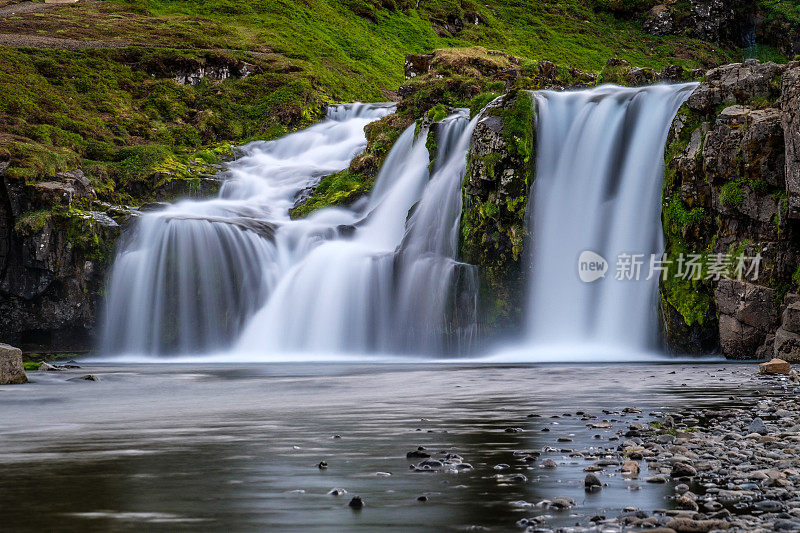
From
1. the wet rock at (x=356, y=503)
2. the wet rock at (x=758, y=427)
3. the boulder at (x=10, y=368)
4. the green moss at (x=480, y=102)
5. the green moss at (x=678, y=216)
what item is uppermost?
the green moss at (x=480, y=102)

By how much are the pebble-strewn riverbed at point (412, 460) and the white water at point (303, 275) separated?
12439 mm

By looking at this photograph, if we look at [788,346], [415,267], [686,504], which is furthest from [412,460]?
[415,267]

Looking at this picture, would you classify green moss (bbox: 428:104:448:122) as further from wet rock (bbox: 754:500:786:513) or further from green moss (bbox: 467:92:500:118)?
wet rock (bbox: 754:500:786:513)

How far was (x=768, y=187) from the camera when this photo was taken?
19.4m

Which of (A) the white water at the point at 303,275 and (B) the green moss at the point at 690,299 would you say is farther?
(A) the white water at the point at 303,275

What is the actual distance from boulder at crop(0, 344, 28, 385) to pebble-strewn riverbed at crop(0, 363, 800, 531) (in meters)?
2.71

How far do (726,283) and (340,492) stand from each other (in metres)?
17.0

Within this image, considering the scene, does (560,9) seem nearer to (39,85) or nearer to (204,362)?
(39,85)

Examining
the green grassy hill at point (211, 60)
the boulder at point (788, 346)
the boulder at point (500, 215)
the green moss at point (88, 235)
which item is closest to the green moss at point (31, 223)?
the green moss at point (88, 235)

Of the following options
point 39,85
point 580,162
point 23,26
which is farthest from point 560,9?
point 580,162

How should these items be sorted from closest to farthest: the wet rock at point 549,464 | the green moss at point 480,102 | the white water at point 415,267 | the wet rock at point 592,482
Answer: the wet rock at point 592,482
the wet rock at point 549,464
the white water at point 415,267
the green moss at point 480,102

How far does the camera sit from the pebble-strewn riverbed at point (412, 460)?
14.0 ft

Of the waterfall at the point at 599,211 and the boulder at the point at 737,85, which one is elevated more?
the boulder at the point at 737,85

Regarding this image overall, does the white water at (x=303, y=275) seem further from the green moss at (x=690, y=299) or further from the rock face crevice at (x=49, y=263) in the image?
the green moss at (x=690, y=299)
